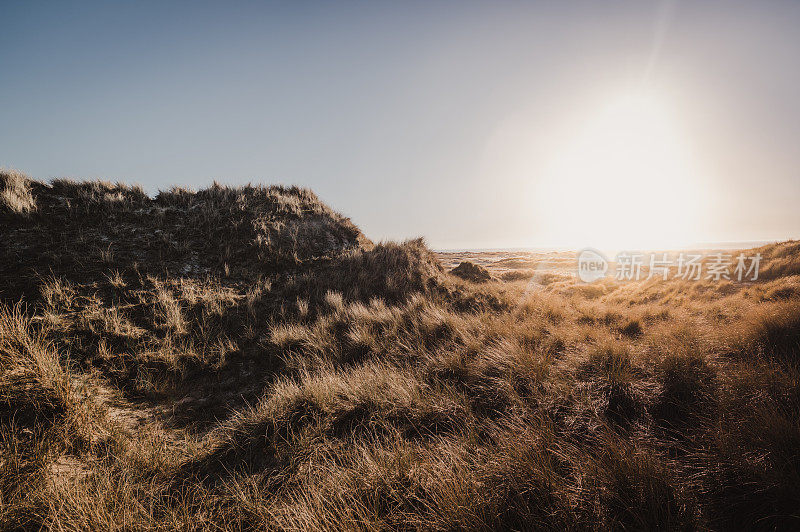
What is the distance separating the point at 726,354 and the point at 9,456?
839 cm


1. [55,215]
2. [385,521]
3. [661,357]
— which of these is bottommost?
[385,521]

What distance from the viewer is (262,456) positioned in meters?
2.76

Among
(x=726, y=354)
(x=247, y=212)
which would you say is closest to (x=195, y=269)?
(x=247, y=212)

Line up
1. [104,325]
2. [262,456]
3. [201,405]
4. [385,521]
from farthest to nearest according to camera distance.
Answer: [104,325] < [201,405] < [262,456] < [385,521]

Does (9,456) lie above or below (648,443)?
below

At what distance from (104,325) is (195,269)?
3.09 meters

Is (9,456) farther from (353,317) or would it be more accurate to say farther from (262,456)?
(353,317)

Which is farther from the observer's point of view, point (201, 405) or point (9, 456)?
point (201, 405)

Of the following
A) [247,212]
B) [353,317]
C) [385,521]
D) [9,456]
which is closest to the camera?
[385,521]

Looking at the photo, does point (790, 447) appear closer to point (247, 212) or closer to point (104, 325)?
point (104, 325)

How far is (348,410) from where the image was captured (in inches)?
126

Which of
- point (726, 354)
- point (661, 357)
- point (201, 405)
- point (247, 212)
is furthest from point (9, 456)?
point (247, 212)

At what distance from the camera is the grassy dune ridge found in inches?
71.5

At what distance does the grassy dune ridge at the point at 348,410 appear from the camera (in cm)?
182
